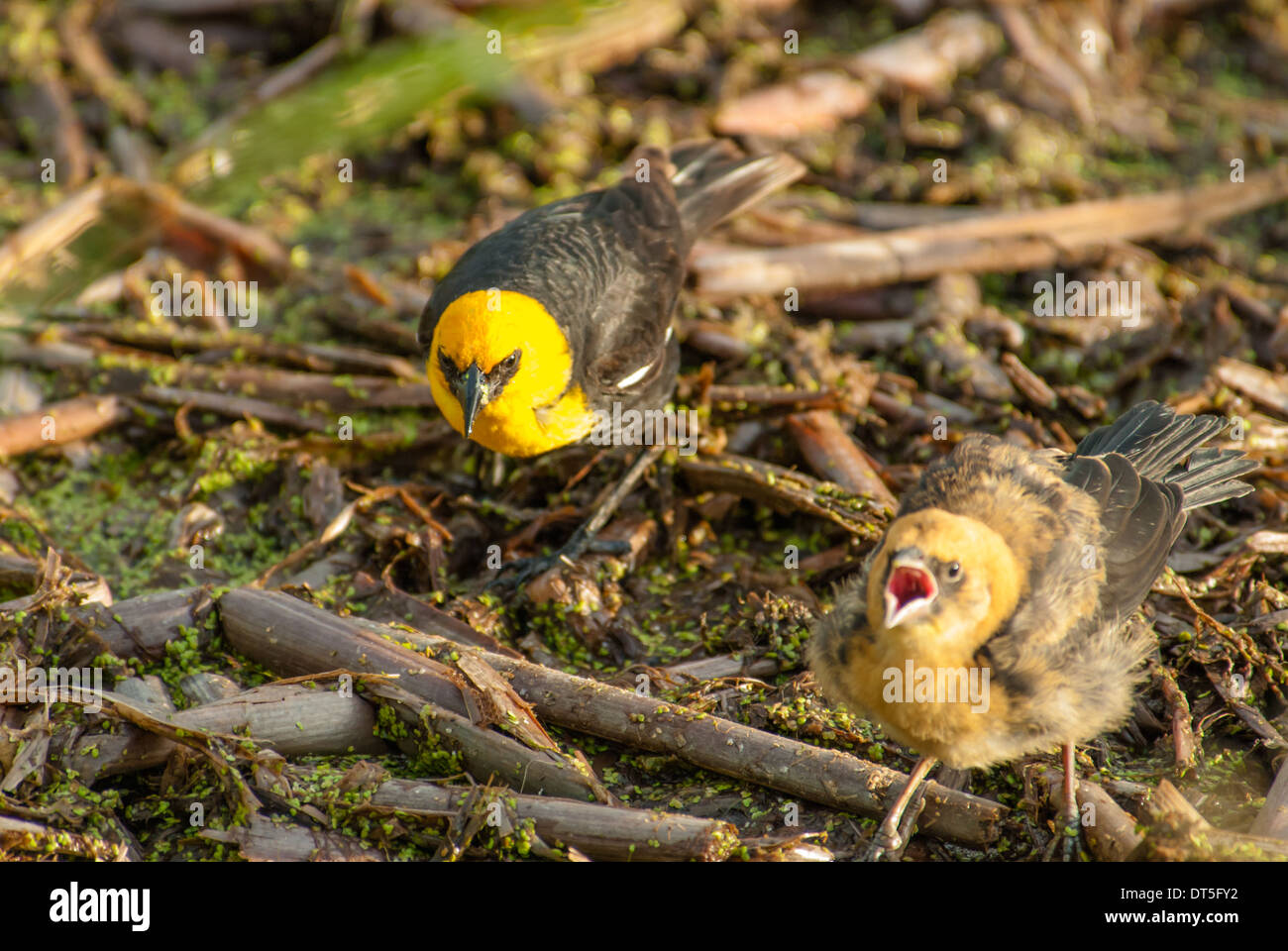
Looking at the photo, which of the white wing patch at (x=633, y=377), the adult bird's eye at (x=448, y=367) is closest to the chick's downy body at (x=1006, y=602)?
the white wing patch at (x=633, y=377)

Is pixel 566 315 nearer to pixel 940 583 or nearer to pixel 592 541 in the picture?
pixel 592 541

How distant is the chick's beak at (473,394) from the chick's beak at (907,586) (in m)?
2.24

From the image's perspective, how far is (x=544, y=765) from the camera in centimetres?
405

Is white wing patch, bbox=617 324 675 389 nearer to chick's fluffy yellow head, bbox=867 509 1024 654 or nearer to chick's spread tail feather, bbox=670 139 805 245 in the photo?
chick's spread tail feather, bbox=670 139 805 245

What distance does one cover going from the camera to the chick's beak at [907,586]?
11.8 feet

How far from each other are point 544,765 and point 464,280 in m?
2.67

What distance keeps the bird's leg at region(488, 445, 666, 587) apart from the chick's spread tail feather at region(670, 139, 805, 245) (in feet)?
4.82

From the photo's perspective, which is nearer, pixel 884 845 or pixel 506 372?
pixel 884 845

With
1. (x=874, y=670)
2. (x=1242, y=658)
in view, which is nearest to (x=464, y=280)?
(x=874, y=670)

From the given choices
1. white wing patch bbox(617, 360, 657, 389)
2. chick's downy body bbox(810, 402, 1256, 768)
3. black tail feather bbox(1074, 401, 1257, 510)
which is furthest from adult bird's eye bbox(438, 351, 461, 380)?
black tail feather bbox(1074, 401, 1257, 510)

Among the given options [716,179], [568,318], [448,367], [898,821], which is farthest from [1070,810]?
[716,179]

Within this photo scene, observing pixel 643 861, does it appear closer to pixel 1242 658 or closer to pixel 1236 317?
pixel 1242 658

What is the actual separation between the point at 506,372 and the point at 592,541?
1.00m

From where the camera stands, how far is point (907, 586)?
370 cm
